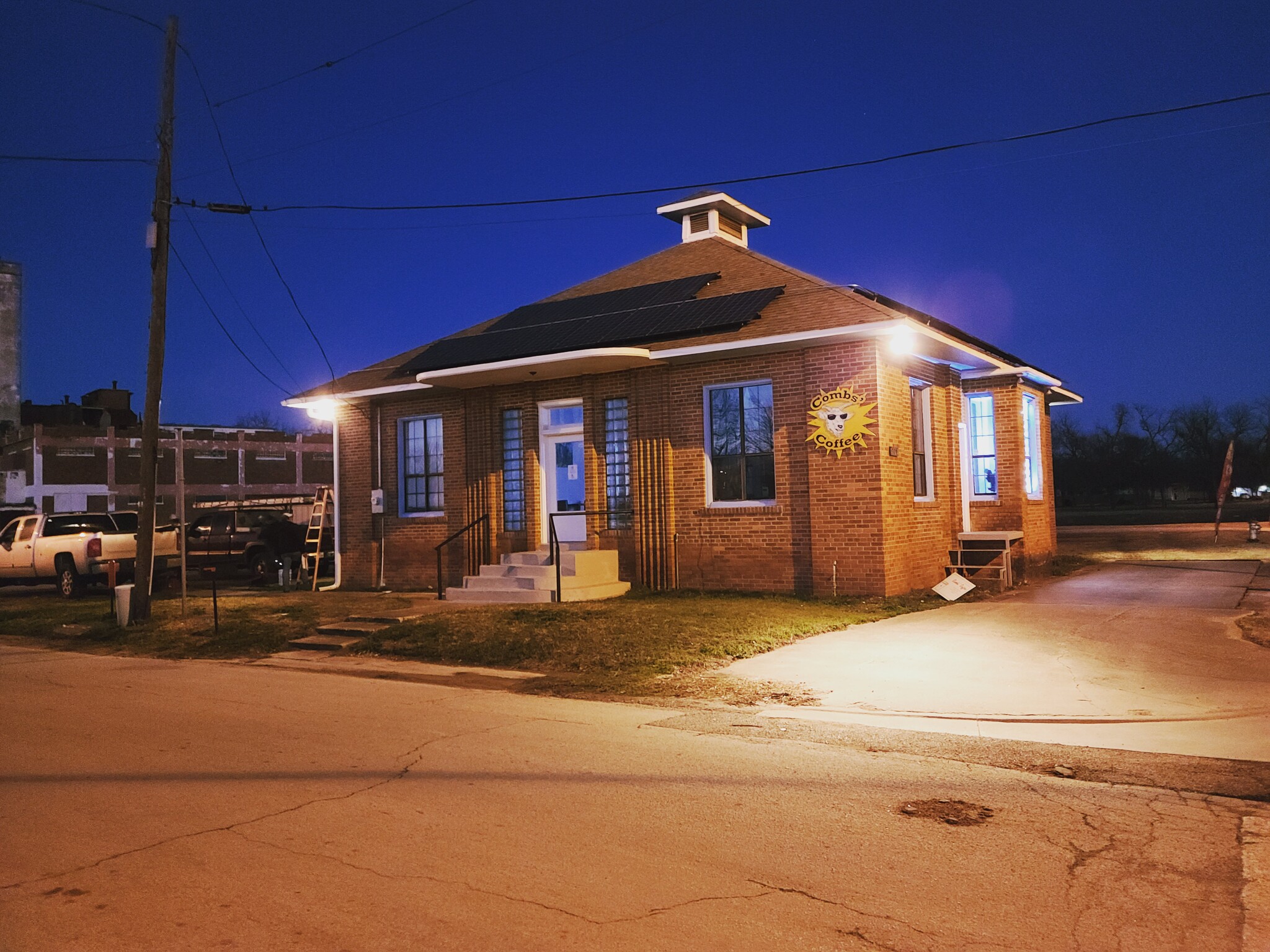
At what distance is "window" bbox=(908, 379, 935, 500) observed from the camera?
16.8m

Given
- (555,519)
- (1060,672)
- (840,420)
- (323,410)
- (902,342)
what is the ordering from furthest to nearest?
(323,410)
(555,519)
(902,342)
(840,420)
(1060,672)

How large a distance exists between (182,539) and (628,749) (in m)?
13.0

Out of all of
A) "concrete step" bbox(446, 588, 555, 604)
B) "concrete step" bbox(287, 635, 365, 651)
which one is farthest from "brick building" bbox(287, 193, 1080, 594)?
"concrete step" bbox(287, 635, 365, 651)

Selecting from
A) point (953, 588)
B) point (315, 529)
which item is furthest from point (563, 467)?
point (315, 529)

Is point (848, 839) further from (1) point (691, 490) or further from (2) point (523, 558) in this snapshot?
(2) point (523, 558)

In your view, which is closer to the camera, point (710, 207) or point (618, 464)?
point (618, 464)

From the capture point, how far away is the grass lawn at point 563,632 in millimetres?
10211

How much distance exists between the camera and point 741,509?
1595 centimetres

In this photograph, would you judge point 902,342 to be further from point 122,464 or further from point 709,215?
point 122,464

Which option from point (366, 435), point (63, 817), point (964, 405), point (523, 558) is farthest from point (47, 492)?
point (63, 817)

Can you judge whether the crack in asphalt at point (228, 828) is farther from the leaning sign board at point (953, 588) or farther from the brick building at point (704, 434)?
the leaning sign board at point (953, 588)

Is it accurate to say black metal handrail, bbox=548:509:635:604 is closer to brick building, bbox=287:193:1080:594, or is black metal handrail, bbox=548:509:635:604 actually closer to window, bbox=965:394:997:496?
brick building, bbox=287:193:1080:594

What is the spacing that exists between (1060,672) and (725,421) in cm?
793

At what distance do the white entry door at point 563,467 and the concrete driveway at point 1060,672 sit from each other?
21.9 feet
